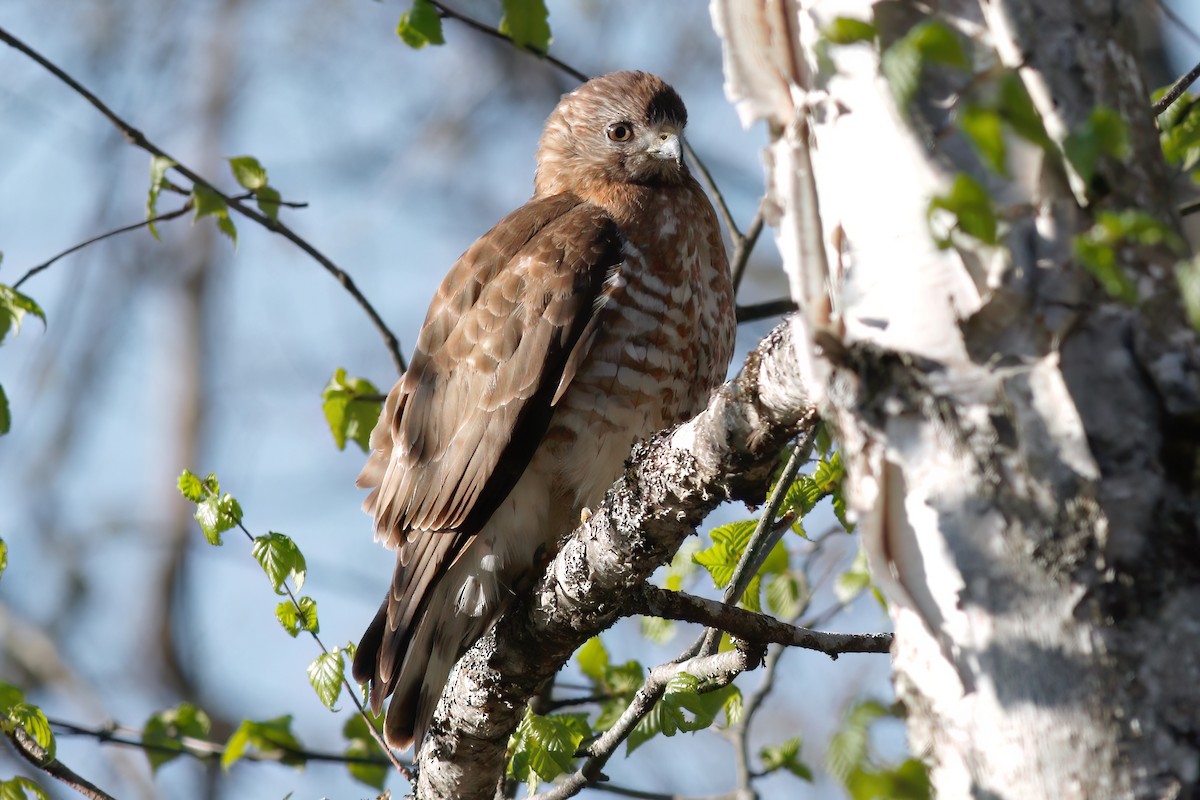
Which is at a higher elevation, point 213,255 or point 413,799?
point 213,255

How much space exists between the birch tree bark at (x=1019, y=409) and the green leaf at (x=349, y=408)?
2.51 m

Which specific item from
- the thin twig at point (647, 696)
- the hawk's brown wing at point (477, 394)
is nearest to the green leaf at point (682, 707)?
the thin twig at point (647, 696)

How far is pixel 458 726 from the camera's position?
316cm

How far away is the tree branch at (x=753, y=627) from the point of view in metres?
2.77

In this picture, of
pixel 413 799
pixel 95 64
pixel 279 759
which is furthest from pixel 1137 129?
pixel 95 64

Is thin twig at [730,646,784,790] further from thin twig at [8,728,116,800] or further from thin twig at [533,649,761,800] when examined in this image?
thin twig at [8,728,116,800]

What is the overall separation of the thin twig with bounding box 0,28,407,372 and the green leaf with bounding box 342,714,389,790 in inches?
45.1

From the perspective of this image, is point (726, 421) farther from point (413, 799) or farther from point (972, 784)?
point (413, 799)

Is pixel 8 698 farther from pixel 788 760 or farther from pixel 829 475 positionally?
pixel 788 760

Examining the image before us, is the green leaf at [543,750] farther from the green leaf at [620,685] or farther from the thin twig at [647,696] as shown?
the green leaf at [620,685]

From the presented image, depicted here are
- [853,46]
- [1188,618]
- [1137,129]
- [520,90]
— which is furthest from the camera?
[520,90]

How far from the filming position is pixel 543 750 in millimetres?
2941

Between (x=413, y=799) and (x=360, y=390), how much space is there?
1.27m

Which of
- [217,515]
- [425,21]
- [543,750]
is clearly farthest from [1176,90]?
[217,515]
